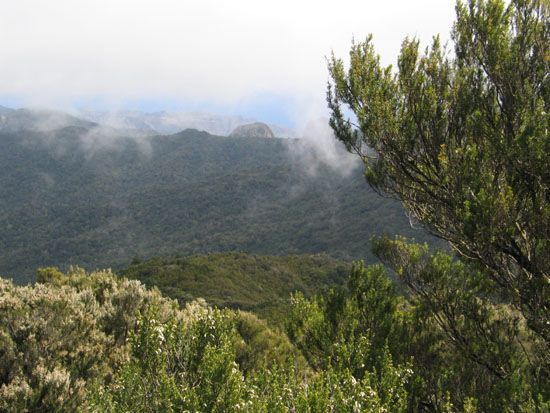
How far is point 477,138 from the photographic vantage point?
1009cm

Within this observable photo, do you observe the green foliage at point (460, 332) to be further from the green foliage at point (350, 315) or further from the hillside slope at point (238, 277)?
the hillside slope at point (238, 277)

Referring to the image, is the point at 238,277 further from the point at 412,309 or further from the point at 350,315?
the point at 412,309

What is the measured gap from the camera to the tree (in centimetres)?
912

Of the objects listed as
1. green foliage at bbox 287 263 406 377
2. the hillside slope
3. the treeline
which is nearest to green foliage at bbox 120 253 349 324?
the hillside slope

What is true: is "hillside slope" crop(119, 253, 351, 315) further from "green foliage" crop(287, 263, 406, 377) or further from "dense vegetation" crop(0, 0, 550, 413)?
"dense vegetation" crop(0, 0, 550, 413)

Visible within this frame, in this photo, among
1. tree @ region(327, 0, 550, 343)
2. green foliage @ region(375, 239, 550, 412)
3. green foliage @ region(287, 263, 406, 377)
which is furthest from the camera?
green foliage @ region(287, 263, 406, 377)

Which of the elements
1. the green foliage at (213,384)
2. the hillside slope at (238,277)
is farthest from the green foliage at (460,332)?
the hillside slope at (238,277)

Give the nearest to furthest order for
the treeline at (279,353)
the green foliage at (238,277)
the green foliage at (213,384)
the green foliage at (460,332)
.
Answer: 1. the green foliage at (213,384)
2. the treeline at (279,353)
3. the green foliage at (460,332)
4. the green foliage at (238,277)

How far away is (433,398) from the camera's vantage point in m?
13.3

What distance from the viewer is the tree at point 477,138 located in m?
9.12

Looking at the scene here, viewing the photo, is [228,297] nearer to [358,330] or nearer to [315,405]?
[358,330]

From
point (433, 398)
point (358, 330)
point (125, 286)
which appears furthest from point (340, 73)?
point (125, 286)

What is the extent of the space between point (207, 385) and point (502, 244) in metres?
6.56

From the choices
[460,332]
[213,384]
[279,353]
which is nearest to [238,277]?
[279,353]
